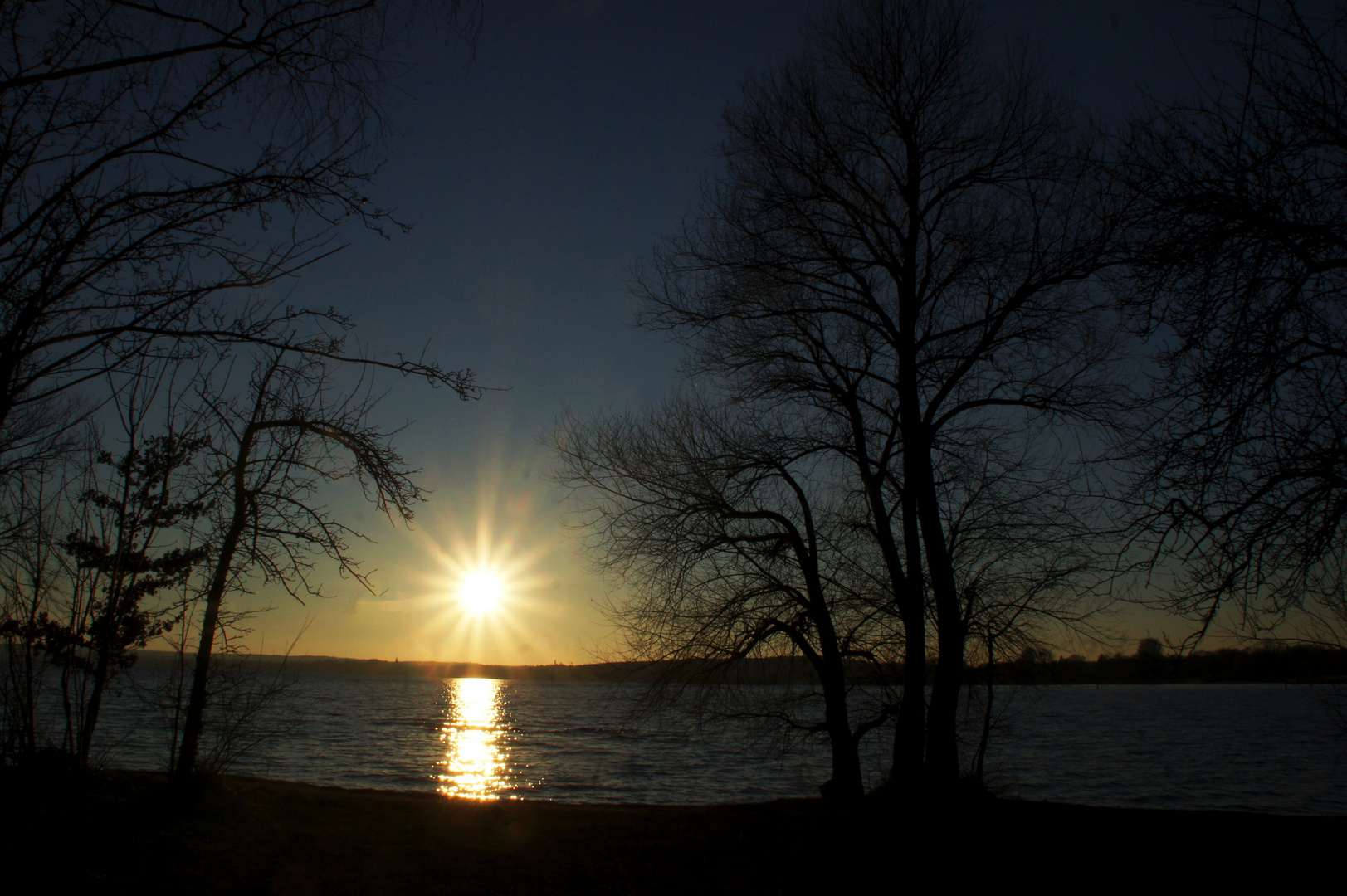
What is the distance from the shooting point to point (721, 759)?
34594 millimetres

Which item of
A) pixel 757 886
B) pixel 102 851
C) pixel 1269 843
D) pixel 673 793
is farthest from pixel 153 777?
pixel 673 793

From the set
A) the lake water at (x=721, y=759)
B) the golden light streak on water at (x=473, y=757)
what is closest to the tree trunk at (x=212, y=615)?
the lake water at (x=721, y=759)

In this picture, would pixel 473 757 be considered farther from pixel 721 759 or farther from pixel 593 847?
pixel 593 847

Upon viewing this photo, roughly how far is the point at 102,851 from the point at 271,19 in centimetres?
579

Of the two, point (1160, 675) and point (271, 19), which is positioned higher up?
point (271, 19)

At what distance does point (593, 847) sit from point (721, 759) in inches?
1163

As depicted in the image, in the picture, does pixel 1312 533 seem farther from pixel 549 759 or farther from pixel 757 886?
pixel 549 759

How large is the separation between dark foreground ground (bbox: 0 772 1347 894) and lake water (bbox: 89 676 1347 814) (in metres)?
1.09

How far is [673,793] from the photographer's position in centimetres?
2372

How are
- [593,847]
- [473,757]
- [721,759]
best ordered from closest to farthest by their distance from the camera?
1. [593,847]
2. [721,759]
3. [473,757]

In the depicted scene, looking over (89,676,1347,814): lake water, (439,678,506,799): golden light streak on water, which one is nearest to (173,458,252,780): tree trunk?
(89,676,1347,814): lake water

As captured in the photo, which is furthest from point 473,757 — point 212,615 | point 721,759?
point 212,615

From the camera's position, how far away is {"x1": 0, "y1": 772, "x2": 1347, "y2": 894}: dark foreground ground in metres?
5.61

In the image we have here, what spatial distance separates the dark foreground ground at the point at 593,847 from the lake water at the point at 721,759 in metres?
1.09
